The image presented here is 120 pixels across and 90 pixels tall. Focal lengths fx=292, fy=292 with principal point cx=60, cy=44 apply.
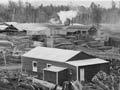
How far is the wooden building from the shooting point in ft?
58.6

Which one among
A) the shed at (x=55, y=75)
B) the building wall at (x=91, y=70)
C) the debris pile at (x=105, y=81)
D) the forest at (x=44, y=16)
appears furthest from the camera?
the forest at (x=44, y=16)

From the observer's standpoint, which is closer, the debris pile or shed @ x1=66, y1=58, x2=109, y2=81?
the debris pile

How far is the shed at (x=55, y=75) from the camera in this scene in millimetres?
17719

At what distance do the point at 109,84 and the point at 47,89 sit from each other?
3737 millimetres

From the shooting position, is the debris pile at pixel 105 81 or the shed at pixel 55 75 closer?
the debris pile at pixel 105 81

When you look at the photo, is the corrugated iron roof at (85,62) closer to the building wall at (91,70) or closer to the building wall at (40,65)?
the building wall at (91,70)

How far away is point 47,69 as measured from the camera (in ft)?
60.2

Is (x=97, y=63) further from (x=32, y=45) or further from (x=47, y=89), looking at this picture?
(x=32, y=45)

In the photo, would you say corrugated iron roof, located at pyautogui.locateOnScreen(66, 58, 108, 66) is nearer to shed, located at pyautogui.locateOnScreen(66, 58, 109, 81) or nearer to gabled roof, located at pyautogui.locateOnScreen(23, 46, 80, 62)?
shed, located at pyautogui.locateOnScreen(66, 58, 109, 81)

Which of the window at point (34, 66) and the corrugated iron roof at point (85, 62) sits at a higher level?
the corrugated iron roof at point (85, 62)

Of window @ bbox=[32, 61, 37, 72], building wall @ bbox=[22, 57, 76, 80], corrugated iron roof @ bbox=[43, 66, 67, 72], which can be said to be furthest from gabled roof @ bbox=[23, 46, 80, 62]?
corrugated iron roof @ bbox=[43, 66, 67, 72]

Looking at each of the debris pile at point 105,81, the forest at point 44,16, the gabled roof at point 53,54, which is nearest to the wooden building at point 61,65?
the gabled roof at point 53,54

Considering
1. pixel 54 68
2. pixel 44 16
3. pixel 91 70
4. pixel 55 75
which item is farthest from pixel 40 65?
pixel 44 16

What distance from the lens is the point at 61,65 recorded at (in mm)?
18453
